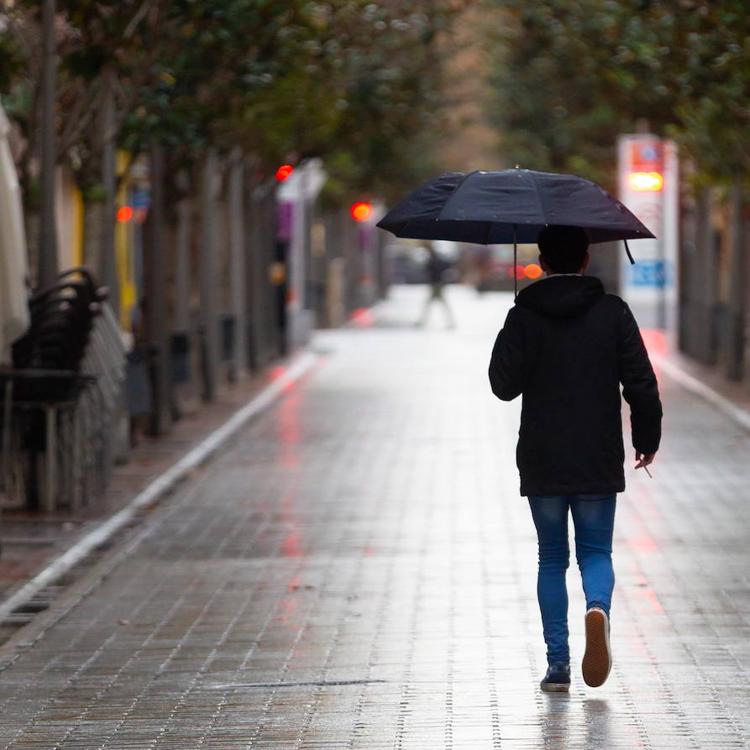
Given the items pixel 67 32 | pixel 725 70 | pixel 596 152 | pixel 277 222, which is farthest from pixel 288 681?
pixel 596 152

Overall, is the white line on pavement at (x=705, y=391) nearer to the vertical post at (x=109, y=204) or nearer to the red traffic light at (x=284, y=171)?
the red traffic light at (x=284, y=171)

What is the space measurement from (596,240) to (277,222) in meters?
32.2

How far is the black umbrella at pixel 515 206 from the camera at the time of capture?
8.02m

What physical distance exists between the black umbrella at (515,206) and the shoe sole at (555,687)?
61.6 inches

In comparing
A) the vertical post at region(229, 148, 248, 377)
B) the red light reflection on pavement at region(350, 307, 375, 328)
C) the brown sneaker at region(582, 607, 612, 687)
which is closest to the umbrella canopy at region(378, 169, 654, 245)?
the brown sneaker at region(582, 607, 612, 687)

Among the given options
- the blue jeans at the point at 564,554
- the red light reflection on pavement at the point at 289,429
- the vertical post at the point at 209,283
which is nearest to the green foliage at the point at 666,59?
the vertical post at the point at 209,283

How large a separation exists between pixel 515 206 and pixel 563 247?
23 cm

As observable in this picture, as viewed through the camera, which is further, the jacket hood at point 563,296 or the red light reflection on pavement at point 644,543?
the red light reflection on pavement at point 644,543

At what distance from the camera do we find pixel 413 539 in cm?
1318

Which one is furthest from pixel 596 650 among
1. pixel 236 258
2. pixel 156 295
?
pixel 236 258

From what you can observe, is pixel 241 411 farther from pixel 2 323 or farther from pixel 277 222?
pixel 277 222

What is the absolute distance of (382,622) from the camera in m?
10.0

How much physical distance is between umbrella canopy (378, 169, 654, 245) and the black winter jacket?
0.24 metres

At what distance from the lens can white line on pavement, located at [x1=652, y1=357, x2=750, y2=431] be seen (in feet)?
74.1
